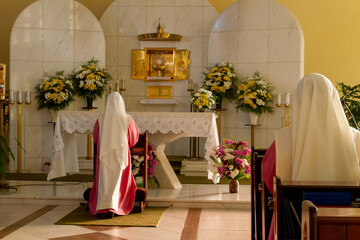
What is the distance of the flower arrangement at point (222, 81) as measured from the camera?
10516 mm

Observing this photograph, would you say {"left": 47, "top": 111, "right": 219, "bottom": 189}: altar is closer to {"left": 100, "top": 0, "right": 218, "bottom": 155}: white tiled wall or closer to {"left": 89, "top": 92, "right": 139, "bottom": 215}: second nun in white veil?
{"left": 89, "top": 92, "right": 139, "bottom": 215}: second nun in white veil

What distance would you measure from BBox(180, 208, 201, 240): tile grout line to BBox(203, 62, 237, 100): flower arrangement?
13.7 feet

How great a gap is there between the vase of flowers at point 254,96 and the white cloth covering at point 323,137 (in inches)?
283

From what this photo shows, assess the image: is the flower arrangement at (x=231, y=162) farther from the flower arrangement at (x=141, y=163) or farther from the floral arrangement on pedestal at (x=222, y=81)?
the floral arrangement on pedestal at (x=222, y=81)

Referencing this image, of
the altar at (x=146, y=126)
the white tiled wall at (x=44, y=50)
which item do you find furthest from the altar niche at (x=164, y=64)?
the altar at (x=146, y=126)

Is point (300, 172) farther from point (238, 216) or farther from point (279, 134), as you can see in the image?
point (238, 216)

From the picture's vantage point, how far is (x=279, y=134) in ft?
10.7

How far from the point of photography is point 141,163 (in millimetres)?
7121

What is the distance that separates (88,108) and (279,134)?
7.74m

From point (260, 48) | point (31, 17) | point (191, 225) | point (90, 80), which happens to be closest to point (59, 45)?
point (31, 17)

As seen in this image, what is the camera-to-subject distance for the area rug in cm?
581

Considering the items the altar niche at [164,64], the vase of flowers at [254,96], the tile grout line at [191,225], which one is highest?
the altar niche at [164,64]

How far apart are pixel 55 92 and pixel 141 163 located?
387 cm

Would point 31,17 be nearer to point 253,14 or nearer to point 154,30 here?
point 154,30
